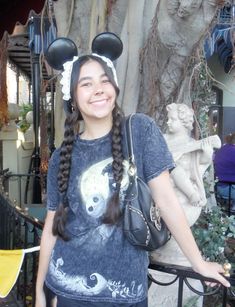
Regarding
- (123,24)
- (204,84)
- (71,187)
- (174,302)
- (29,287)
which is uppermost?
(123,24)

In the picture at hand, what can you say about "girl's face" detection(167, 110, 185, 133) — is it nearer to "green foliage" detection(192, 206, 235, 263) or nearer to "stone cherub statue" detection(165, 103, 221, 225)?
"stone cherub statue" detection(165, 103, 221, 225)

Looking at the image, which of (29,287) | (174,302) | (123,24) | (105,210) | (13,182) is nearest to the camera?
(105,210)

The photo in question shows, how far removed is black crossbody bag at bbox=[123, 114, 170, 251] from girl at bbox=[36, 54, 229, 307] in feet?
0.08

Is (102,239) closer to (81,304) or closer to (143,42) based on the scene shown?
(81,304)

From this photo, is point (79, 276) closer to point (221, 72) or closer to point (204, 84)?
point (204, 84)

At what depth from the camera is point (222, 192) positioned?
6.66 metres

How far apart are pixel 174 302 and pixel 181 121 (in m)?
1.32

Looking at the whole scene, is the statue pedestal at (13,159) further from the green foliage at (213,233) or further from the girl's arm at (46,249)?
the girl's arm at (46,249)

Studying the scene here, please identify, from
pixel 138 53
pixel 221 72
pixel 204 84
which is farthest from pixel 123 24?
pixel 221 72

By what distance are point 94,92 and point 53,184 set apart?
1.40 feet

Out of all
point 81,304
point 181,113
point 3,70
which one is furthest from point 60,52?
point 3,70

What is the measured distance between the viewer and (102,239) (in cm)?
→ 172

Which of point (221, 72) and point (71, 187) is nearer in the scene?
point (71, 187)

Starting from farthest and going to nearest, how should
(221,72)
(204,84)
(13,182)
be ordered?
(221,72)
(13,182)
(204,84)
